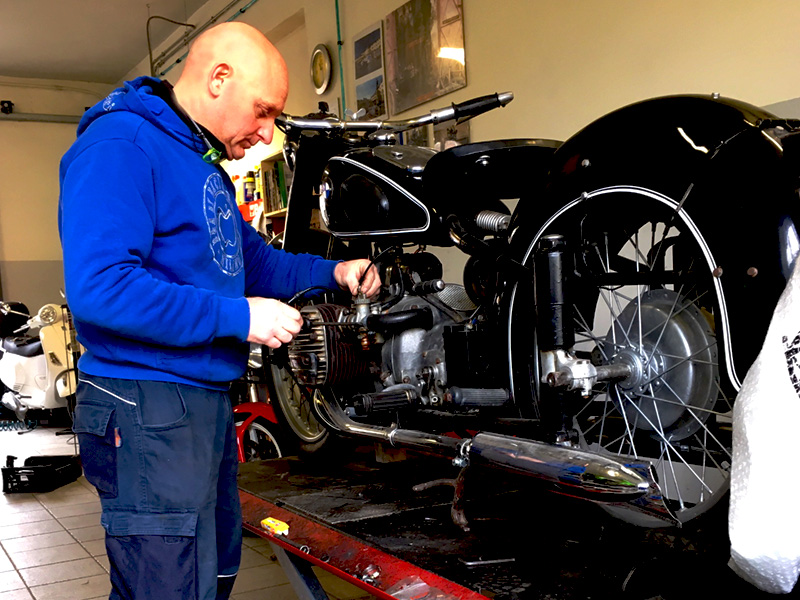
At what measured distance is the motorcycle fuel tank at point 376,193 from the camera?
1.90 meters

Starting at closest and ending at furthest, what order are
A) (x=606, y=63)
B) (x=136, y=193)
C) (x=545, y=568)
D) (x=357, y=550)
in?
(x=136, y=193) < (x=545, y=568) < (x=357, y=550) < (x=606, y=63)

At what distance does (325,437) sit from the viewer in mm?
2369

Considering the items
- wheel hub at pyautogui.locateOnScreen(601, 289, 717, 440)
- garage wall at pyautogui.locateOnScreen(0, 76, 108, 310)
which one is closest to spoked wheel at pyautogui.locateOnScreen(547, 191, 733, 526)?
wheel hub at pyautogui.locateOnScreen(601, 289, 717, 440)

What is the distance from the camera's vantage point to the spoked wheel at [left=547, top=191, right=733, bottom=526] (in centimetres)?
134

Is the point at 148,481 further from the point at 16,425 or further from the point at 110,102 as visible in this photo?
the point at 16,425

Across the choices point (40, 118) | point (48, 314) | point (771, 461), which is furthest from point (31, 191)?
point (771, 461)

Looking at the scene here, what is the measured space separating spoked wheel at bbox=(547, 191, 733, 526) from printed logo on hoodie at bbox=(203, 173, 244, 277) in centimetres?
61

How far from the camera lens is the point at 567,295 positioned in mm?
1393

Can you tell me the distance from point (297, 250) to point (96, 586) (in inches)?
50.1

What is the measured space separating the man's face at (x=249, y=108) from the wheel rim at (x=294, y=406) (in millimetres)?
1238

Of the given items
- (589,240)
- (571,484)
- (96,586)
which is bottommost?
(96,586)

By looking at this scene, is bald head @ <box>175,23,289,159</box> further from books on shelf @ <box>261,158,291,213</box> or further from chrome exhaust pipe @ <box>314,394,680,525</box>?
books on shelf @ <box>261,158,291,213</box>

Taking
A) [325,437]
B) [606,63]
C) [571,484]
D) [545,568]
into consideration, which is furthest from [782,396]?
[606,63]

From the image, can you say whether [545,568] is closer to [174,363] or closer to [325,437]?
[174,363]
